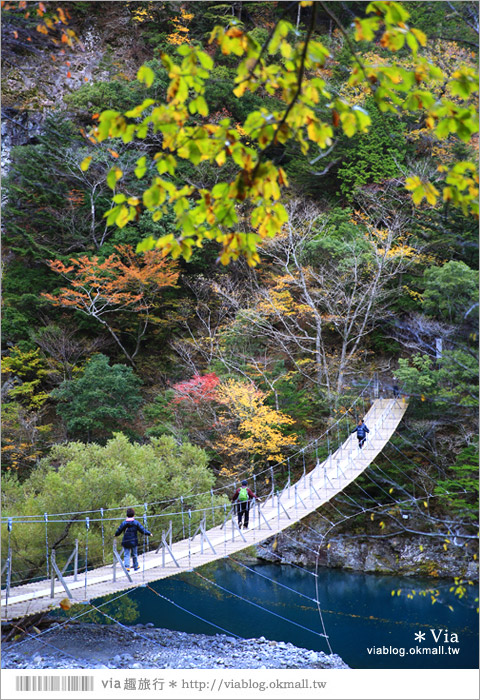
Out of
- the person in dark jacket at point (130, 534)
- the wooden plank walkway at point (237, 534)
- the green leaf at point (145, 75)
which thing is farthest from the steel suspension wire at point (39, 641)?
the green leaf at point (145, 75)

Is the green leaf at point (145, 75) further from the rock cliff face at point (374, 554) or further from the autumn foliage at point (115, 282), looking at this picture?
the autumn foliage at point (115, 282)

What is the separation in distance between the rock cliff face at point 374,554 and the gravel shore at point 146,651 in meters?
1.83

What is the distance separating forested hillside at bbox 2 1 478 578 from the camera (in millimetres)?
7047

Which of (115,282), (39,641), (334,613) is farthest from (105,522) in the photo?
(115,282)

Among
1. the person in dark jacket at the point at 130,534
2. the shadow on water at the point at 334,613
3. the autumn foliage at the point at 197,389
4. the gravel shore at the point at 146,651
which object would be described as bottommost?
the shadow on water at the point at 334,613

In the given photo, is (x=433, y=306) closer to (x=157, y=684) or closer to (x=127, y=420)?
(x=127, y=420)

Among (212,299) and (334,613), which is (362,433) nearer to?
(334,613)

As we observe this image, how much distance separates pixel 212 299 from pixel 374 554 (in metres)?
4.77

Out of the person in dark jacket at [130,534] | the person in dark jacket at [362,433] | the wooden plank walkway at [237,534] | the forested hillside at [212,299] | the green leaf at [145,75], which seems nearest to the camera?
the green leaf at [145,75]

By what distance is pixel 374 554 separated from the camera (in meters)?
7.87

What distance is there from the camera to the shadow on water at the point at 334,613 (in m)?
6.03

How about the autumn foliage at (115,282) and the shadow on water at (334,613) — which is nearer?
the shadow on water at (334,613)

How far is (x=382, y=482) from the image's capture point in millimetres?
8156

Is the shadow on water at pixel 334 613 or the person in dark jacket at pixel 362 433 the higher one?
the person in dark jacket at pixel 362 433
